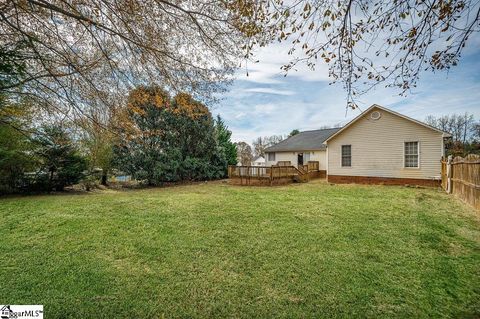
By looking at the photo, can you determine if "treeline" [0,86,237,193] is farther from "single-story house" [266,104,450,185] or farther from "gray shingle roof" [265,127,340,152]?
"single-story house" [266,104,450,185]

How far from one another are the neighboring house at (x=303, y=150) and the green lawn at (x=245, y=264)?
46.8 feet

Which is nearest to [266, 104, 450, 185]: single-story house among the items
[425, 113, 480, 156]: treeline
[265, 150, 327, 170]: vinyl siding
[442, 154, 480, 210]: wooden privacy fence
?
[442, 154, 480, 210]: wooden privacy fence

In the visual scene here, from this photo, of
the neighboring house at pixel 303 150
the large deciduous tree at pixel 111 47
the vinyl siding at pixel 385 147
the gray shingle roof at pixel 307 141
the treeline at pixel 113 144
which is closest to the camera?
the large deciduous tree at pixel 111 47

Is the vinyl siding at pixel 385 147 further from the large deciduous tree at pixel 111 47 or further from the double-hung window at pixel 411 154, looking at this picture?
the large deciduous tree at pixel 111 47

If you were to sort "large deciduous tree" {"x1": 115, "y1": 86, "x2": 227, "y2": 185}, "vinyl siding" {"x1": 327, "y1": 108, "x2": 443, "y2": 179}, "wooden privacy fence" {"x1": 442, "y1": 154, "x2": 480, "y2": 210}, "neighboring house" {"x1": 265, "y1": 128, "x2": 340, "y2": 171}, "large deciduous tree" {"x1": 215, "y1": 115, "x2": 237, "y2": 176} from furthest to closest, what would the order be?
"large deciduous tree" {"x1": 215, "y1": 115, "x2": 237, "y2": 176} < "neighboring house" {"x1": 265, "y1": 128, "x2": 340, "y2": 171} < "large deciduous tree" {"x1": 115, "y1": 86, "x2": 227, "y2": 185} < "vinyl siding" {"x1": 327, "y1": 108, "x2": 443, "y2": 179} < "wooden privacy fence" {"x1": 442, "y1": 154, "x2": 480, "y2": 210}

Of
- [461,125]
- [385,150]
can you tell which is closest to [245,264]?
[385,150]

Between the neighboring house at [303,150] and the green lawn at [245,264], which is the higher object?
the neighboring house at [303,150]

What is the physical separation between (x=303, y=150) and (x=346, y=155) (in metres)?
6.70

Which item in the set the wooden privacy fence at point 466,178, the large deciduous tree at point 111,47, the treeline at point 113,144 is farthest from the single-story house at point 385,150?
the large deciduous tree at point 111,47

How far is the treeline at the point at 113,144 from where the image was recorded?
16.4 ft

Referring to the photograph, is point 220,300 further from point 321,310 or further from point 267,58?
point 267,58

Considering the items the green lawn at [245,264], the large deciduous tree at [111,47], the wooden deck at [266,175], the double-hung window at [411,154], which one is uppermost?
the large deciduous tree at [111,47]

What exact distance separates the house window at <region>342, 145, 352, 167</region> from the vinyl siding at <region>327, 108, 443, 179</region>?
0.19 metres

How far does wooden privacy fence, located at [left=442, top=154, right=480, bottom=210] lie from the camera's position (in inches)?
253
